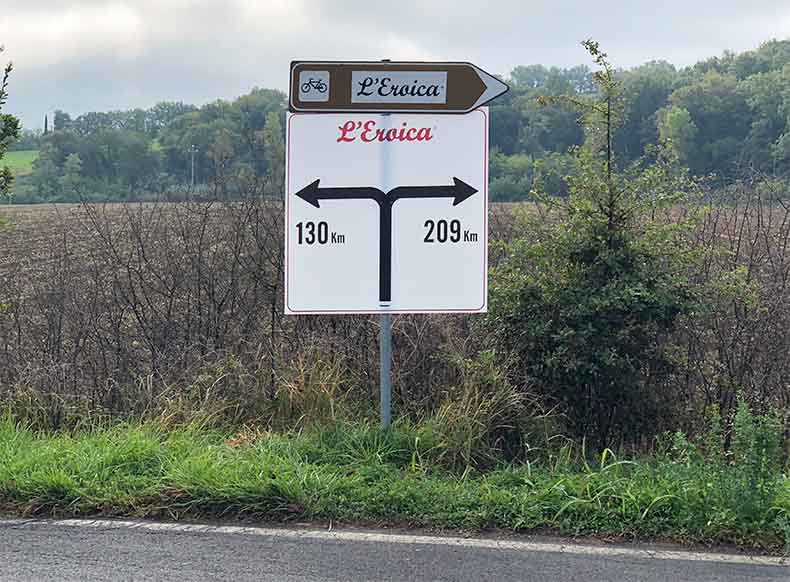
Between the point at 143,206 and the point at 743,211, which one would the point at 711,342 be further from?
the point at 143,206

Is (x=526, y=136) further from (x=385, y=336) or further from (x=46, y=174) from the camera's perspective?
(x=46, y=174)

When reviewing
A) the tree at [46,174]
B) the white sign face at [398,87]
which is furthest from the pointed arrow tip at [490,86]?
the tree at [46,174]

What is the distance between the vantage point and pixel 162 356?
8.34 meters

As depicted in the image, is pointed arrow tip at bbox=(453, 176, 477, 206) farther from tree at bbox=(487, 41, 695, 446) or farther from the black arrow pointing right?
tree at bbox=(487, 41, 695, 446)

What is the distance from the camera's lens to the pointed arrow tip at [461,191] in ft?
19.8

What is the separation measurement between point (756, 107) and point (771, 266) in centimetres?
468

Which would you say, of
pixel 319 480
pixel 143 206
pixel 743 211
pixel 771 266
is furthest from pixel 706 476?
pixel 143 206

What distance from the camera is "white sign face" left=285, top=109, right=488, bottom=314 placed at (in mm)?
6000

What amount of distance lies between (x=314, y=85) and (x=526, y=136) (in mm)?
5935

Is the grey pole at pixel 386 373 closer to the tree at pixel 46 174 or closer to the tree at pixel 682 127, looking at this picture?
the tree at pixel 682 127

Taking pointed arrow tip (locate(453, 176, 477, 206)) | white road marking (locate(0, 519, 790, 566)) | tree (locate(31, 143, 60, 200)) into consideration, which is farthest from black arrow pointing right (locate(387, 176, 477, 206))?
tree (locate(31, 143, 60, 200))

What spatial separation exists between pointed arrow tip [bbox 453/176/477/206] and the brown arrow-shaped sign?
54 centimetres

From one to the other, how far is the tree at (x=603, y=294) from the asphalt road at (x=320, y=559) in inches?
83.8

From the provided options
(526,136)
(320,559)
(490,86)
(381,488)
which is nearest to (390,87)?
(490,86)
